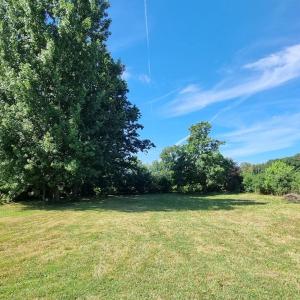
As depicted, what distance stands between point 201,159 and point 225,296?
34484 millimetres

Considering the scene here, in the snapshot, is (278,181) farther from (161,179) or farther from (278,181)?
(161,179)

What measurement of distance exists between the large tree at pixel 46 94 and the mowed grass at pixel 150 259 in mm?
6107

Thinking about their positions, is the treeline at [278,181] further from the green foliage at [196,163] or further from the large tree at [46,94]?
the large tree at [46,94]

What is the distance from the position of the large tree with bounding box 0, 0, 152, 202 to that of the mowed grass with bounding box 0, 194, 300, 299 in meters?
6.11

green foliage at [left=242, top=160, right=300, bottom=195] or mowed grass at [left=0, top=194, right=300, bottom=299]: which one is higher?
green foliage at [left=242, top=160, right=300, bottom=195]

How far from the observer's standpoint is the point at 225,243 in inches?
362

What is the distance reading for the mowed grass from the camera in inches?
236

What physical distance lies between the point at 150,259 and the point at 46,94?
1352 centimetres

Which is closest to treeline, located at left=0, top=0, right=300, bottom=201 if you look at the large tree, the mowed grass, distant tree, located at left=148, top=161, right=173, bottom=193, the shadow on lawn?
the large tree

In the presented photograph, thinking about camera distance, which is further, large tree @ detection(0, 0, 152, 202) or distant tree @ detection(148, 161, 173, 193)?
distant tree @ detection(148, 161, 173, 193)

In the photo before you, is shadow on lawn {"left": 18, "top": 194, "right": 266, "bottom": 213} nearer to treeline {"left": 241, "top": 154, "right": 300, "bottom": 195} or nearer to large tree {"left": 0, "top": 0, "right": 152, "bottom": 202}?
large tree {"left": 0, "top": 0, "right": 152, "bottom": 202}

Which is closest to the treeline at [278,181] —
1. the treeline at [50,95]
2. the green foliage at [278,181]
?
the green foliage at [278,181]

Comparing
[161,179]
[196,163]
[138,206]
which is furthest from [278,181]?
[138,206]

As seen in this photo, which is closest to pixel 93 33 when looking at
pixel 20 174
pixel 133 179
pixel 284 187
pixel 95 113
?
pixel 95 113
